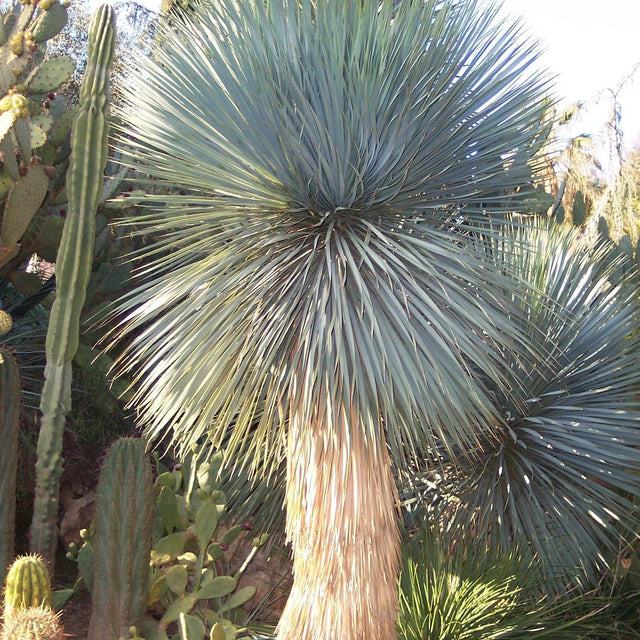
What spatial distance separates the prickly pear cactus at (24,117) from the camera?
348 centimetres

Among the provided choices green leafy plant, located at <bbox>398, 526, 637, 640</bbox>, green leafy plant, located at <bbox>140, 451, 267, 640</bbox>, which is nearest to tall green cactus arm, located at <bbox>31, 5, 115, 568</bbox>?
green leafy plant, located at <bbox>140, 451, 267, 640</bbox>

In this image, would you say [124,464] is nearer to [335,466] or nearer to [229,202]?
[335,466]

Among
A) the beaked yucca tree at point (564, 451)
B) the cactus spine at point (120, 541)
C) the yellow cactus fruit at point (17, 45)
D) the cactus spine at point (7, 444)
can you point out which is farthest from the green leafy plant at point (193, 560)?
the yellow cactus fruit at point (17, 45)

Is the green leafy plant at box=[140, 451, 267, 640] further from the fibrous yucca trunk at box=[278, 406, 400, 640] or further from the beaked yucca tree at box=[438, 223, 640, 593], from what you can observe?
the beaked yucca tree at box=[438, 223, 640, 593]

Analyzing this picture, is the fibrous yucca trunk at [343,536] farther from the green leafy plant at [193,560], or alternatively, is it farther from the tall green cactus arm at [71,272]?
the tall green cactus arm at [71,272]

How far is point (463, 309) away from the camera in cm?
246

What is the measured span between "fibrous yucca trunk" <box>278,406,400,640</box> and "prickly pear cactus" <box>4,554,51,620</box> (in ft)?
3.00

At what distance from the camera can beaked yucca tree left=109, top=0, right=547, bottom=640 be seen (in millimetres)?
2477

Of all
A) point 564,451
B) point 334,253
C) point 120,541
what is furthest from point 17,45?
point 564,451

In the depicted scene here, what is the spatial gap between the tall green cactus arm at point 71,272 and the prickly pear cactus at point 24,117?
36 centimetres

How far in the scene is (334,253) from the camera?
2564mm

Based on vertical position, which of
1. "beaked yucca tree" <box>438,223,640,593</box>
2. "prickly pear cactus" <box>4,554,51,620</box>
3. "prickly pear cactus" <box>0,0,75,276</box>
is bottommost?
"prickly pear cactus" <box>4,554,51,620</box>

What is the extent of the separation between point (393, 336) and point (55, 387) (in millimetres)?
1646

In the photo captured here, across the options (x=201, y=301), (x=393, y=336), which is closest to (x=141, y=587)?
(x=201, y=301)
